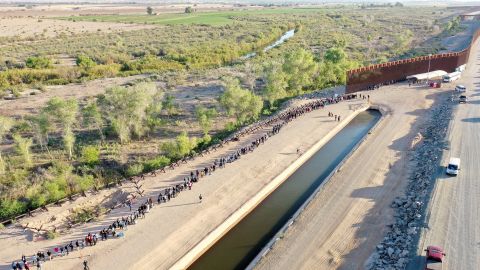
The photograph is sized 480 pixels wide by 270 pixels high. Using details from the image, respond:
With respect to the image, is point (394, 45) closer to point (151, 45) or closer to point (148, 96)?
point (151, 45)

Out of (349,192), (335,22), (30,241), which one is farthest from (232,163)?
(335,22)

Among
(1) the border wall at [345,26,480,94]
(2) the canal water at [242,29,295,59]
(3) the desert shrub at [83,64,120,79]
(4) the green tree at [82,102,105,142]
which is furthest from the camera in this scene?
(2) the canal water at [242,29,295,59]

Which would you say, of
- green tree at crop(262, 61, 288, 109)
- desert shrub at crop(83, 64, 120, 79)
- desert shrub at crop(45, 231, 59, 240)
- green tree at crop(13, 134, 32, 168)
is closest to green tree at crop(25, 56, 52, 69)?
desert shrub at crop(83, 64, 120, 79)

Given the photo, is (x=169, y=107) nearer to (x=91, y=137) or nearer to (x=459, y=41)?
(x=91, y=137)

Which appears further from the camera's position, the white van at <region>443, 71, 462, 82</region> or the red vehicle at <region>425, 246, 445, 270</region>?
the white van at <region>443, 71, 462, 82</region>

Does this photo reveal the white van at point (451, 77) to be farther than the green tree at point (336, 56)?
No

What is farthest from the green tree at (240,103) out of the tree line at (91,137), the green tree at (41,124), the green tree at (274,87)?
the green tree at (41,124)

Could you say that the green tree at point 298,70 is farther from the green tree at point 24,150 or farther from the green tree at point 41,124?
the green tree at point 24,150

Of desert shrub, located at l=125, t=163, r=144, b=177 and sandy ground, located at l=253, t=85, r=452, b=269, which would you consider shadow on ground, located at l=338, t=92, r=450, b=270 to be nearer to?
sandy ground, located at l=253, t=85, r=452, b=269
